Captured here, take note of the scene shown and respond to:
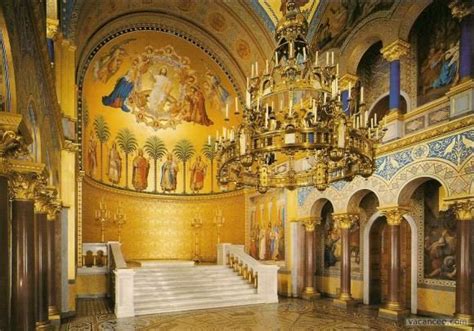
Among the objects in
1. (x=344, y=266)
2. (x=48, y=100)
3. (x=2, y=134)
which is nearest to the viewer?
(x=2, y=134)

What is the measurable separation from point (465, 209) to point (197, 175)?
1133 centimetres

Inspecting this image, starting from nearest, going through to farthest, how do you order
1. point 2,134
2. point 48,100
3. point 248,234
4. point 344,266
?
point 2,134 < point 48,100 < point 344,266 < point 248,234

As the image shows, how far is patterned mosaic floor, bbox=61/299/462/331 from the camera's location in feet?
30.2

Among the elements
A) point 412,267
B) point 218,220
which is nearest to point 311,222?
point 412,267

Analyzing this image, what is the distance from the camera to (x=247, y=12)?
1511cm

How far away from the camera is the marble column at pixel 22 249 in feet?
17.4

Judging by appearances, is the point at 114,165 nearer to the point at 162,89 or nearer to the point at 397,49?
the point at 162,89

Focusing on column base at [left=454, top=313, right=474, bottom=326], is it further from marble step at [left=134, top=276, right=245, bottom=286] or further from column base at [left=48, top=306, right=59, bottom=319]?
column base at [left=48, top=306, right=59, bottom=319]

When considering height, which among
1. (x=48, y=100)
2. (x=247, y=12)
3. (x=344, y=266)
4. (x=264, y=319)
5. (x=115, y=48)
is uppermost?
(x=247, y=12)

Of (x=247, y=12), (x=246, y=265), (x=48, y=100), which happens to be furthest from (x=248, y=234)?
(x=48, y=100)

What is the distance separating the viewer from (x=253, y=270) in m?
13.2

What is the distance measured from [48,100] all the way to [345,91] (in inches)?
340

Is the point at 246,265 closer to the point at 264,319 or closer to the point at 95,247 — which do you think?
the point at 264,319

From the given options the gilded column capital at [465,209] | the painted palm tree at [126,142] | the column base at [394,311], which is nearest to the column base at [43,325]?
the column base at [394,311]
